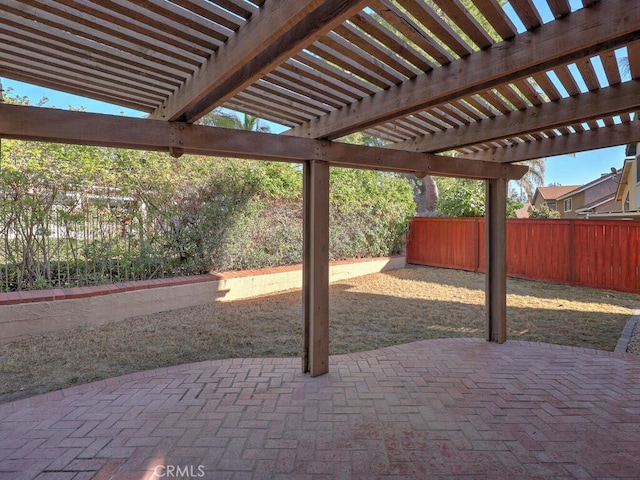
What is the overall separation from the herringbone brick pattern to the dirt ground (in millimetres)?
552

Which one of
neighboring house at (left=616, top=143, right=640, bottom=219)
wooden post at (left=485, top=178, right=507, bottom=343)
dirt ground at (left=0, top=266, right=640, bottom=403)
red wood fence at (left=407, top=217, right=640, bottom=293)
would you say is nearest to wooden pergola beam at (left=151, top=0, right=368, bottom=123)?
dirt ground at (left=0, top=266, right=640, bottom=403)

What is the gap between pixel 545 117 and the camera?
2.81 meters

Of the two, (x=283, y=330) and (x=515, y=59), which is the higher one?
(x=515, y=59)

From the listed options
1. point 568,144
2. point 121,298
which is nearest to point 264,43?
point 568,144

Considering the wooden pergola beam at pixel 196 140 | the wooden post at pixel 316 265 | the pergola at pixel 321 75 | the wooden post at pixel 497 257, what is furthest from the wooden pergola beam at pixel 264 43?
the wooden post at pixel 497 257

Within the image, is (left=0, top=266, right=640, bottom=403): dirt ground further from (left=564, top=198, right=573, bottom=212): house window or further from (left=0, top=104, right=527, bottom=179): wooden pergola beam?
(left=564, top=198, right=573, bottom=212): house window

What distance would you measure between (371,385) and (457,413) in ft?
2.47

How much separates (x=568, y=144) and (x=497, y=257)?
142 centimetres

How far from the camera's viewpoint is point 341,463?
2186mm

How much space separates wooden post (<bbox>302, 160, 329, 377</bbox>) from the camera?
3314 mm

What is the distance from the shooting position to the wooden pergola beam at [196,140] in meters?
2.34

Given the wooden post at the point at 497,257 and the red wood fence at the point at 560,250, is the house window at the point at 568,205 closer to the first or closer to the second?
the red wood fence at the point at 560,250

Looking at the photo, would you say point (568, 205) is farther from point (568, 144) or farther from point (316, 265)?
point (316, 265)

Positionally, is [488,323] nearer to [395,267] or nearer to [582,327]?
[582,327]
